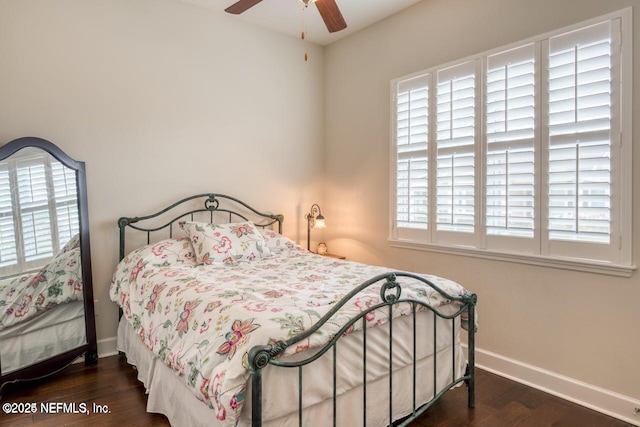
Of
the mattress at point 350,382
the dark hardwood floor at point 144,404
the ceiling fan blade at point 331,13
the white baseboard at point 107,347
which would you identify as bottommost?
the dark hardwood floor at point 144,404

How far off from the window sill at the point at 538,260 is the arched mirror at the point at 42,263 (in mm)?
2625

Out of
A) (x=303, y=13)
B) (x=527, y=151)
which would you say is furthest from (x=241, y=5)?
(x=527, y=151)

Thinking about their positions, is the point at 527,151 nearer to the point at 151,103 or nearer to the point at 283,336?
the point at 283,336

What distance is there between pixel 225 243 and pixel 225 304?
4.19 ft

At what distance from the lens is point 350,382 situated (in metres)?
1.80

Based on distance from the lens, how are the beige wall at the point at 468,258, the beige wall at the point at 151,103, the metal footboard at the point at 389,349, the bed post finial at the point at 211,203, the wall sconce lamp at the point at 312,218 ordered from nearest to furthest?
the metal footboard at the point at 389,349 → the beige wall at the point at 468,258 → the beige wall at the point at 151,103 → the bed post finial at the point at 211,203 → the wall sconce lamp at the point at 312,218

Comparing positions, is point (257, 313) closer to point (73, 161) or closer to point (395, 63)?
point (73, 161)

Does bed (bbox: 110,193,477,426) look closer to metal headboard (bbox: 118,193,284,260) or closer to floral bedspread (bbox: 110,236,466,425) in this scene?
floral bedspread (bbox: 110,236,466,425)

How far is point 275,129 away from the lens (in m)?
4.07

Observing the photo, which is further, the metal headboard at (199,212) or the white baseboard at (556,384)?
the metal headboard at (199,212)

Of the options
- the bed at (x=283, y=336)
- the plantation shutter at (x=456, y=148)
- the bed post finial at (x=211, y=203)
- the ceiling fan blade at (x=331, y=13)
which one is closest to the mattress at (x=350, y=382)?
the bed at (x=283, y=336)

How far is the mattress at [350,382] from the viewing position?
1.58 meters

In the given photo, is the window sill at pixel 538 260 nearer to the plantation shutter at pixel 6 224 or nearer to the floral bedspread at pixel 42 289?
the floral bedspread at pixel 42 289

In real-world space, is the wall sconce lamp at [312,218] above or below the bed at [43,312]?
above
